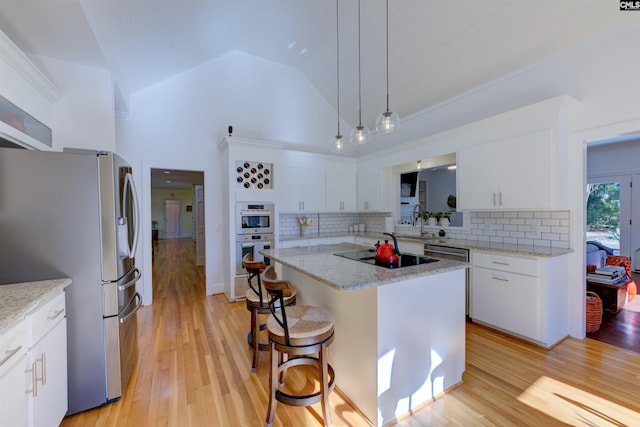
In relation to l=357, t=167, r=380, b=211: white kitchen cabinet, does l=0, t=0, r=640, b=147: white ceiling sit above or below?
above

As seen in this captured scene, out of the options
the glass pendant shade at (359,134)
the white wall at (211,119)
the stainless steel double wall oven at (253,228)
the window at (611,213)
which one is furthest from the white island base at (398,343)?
the window at (611,213)

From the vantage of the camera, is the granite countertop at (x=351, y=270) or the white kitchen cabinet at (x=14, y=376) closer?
the white kitchen cabinet at (x=14, y=376)

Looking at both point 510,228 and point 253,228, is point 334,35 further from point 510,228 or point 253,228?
point 510,228

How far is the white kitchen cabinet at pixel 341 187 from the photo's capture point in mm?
5078

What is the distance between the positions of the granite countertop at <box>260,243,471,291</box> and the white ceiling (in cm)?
238

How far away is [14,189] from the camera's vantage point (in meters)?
1.62

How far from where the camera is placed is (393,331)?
1.67m

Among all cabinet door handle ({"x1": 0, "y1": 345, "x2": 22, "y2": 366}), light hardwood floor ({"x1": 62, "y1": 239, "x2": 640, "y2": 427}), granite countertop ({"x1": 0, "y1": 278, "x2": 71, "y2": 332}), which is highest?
granite countertop ({"x1": 0, "y1": 278, "x2": 71, "y2": 332})

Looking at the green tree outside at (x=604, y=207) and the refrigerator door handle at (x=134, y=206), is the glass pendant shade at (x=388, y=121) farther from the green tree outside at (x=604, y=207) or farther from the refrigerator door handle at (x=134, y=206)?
the green tree outside at (x=604, y=207)

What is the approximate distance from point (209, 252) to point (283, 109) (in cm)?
288

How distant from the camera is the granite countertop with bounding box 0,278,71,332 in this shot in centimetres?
115

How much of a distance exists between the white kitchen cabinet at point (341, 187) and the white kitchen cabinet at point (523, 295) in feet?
8.65

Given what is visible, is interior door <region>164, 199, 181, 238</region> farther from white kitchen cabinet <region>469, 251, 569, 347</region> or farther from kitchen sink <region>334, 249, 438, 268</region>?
white kitchen cabinet <region>469, 251, 569, 347</region>

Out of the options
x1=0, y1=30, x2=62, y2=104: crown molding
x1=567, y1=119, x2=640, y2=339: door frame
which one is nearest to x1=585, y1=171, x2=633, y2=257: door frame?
x1=567, y1=119, x2=640, y2=339: door frame
